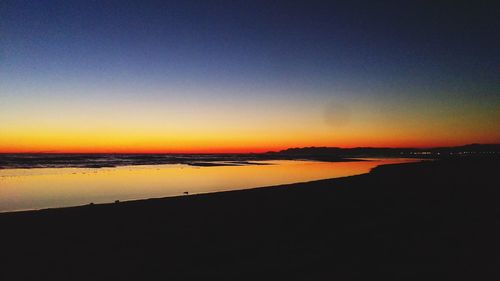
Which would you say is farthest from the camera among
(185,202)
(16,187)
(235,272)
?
(16,187)

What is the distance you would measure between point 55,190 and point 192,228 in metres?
14.8

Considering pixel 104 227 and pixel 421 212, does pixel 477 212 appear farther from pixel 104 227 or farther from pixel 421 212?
pixel 104 227

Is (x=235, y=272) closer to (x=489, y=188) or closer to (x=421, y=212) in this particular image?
(x=421, y=212)

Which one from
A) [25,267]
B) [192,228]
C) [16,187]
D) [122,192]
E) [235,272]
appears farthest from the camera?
[16,187]

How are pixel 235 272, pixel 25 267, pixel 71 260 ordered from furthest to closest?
pixel 71 260, pixel 25 267, pixel 235 272

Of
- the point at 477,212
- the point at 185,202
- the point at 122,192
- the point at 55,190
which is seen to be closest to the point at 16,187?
the point at 55,190

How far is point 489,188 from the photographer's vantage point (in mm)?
15523

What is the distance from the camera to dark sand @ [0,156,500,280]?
5883 mm

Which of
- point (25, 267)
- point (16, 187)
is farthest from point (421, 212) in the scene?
point (16, 187)

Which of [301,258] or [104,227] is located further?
[104,227]

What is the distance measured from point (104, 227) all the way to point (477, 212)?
34.9 feet

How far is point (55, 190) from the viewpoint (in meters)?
20.3

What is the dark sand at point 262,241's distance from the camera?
5883 mm

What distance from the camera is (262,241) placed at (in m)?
7.81
